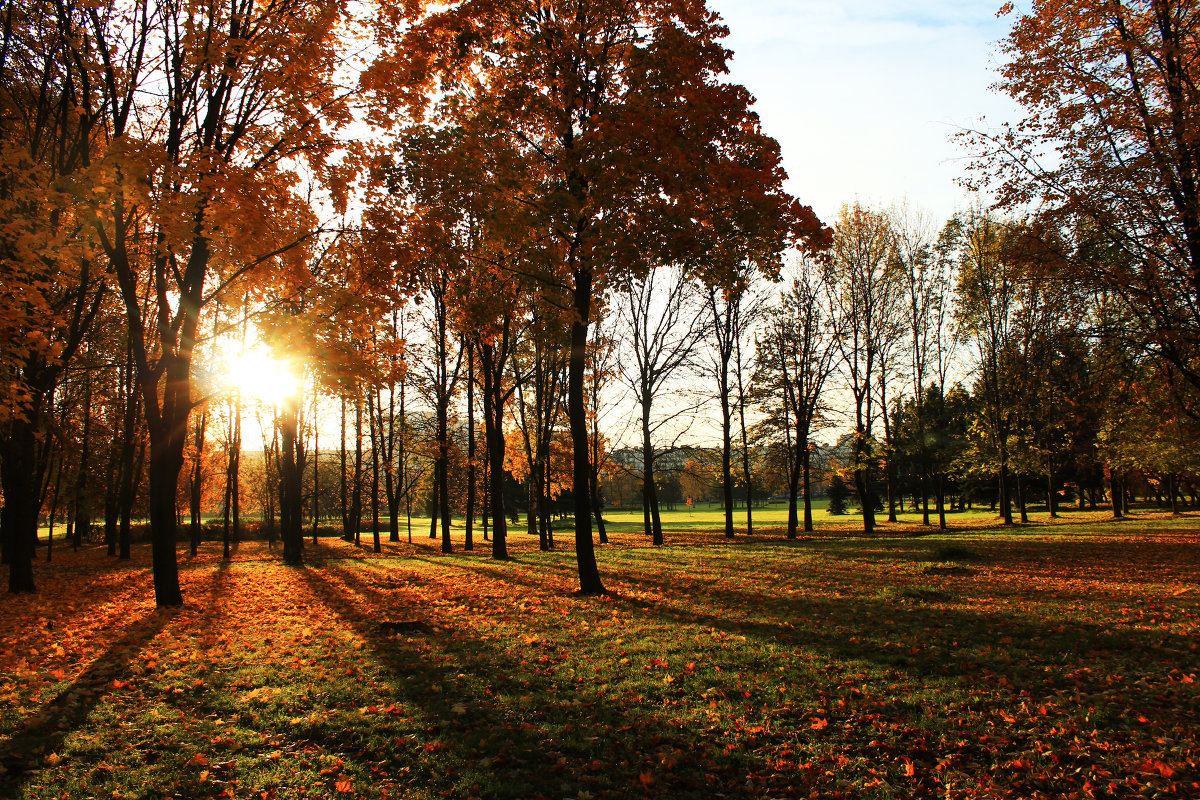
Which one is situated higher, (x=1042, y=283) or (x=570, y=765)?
(x=1042, y=283)

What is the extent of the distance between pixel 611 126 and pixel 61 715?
9.81m

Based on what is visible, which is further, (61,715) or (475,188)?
(475,188)

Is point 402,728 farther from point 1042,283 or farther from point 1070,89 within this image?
point 1070,89

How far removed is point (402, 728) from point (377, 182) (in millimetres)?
9562

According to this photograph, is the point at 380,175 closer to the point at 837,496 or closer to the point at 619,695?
the point at 619,695

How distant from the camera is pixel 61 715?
4898 mm

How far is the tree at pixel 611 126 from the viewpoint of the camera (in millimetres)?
9625

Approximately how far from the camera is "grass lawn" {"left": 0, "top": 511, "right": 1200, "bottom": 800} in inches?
154

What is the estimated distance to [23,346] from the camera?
359 inches

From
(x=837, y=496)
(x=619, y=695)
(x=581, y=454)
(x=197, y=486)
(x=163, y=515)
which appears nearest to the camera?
(x=619, y=695)

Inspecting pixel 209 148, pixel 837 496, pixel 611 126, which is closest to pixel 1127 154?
pixel 611 126

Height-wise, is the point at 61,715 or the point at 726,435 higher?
the point at 726,435

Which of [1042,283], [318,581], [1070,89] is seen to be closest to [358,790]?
[318,581]

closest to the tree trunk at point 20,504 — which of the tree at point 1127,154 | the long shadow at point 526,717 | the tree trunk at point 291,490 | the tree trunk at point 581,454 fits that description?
the tree trunk at point 291,490
